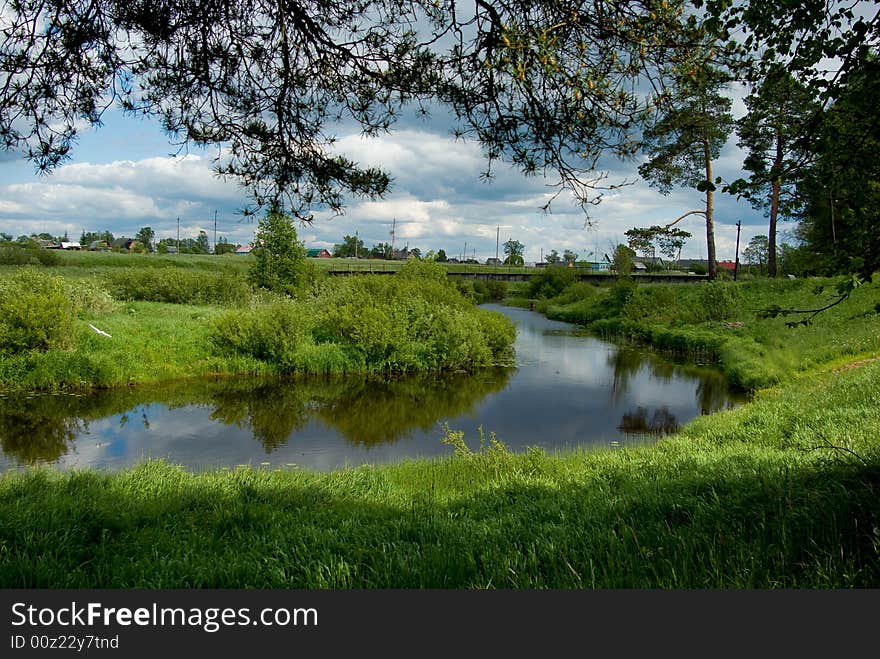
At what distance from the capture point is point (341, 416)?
1445cm

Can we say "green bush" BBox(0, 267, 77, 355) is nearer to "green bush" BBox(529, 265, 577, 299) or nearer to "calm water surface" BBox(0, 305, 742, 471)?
"calm water surface" BBox(0, 305, 742, 471)

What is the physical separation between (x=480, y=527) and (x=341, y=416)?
10.3m

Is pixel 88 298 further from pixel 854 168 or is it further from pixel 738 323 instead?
pixel 738 323

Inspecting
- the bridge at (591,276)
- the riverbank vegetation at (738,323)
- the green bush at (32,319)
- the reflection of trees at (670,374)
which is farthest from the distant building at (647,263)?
the green bush at (32,319)

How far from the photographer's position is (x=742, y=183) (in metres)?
3.43

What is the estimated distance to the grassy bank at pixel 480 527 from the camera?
3189 millimetres

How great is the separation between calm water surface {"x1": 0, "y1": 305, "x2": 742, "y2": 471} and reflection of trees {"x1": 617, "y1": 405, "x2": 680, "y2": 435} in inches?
1.1

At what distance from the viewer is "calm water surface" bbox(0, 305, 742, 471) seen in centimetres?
1145

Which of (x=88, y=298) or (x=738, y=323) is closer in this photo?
(x=88, y=298)

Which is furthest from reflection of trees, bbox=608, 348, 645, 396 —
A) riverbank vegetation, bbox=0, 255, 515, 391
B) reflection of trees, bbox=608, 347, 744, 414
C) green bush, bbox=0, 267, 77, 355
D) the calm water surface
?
green bush, bbox=0, 267, 77, 355

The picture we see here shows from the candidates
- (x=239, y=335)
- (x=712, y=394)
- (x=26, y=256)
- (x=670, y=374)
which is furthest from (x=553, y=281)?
(x=26, y=256)

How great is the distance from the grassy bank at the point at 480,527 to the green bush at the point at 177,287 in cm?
2337

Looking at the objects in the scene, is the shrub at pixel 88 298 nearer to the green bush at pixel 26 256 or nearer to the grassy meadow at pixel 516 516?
the green bush at pixel 26 256

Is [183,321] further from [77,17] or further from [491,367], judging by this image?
[77,17]
